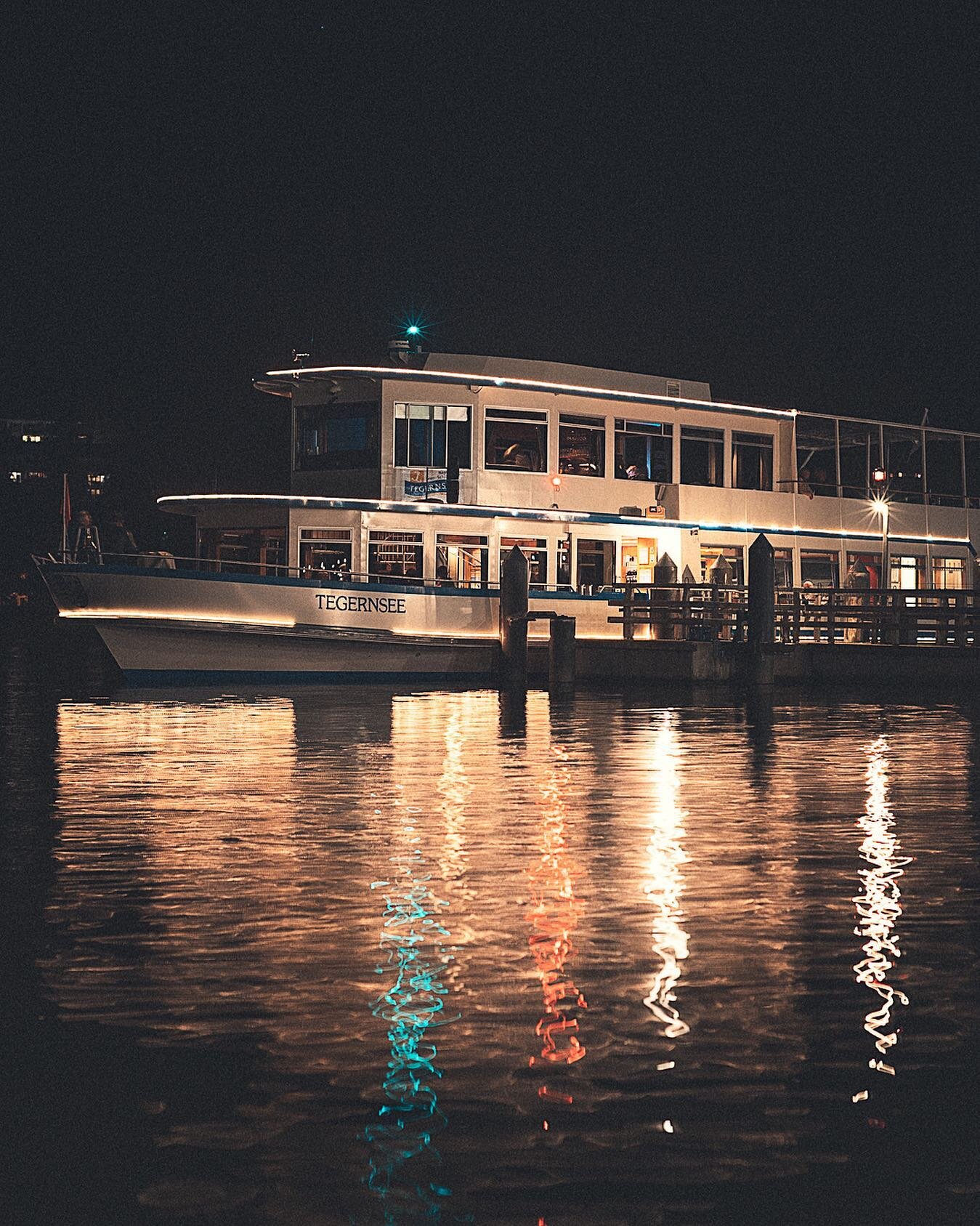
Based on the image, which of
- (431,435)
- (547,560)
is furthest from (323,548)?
(547,560)

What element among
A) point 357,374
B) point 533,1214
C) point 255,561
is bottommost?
point 533,1214

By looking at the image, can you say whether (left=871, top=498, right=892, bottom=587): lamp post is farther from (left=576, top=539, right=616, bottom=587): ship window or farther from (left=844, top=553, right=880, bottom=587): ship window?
(left=576, top=539, right=616, bottom=587): ship window

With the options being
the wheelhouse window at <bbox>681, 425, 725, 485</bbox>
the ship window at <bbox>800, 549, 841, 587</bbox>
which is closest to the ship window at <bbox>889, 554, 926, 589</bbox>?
the ship window at <bbox>800, 549, 841, 587</bbox>

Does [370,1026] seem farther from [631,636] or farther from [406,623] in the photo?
[631,636]

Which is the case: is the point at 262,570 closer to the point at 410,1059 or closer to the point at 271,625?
the point at 271,625

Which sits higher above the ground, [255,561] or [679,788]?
[255,561]

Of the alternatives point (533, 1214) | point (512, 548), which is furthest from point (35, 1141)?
point (512, 548)

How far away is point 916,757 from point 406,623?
12.3 m

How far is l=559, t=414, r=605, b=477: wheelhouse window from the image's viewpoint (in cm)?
2848

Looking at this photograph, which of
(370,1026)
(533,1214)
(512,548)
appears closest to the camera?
(533,1214)

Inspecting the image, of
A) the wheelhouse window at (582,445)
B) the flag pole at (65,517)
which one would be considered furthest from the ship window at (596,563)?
the flag pole at (65,517)

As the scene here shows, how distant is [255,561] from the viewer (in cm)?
2689

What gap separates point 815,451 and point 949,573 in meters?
4.38

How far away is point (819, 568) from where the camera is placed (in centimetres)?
3281
